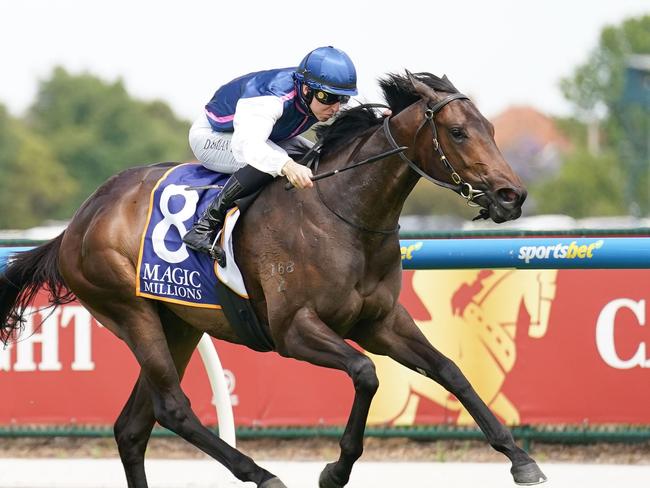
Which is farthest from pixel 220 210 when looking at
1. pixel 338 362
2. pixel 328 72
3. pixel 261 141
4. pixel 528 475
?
pixel 528 475

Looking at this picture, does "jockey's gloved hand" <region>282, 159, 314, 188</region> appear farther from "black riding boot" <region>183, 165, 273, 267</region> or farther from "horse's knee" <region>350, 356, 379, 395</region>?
"horse's knee" <region>350, 356, 379, 395</region>

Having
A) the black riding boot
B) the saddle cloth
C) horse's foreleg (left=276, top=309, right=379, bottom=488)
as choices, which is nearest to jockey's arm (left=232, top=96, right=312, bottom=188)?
the black riding boot

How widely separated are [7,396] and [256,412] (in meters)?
1.63

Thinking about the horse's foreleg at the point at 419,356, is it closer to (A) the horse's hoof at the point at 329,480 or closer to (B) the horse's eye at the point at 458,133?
(A) the horse's hoof at the point at 329,480

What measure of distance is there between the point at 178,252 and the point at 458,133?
1522 millimetres

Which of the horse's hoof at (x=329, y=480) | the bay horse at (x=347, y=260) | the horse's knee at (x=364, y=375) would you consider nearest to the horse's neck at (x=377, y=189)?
the bay horse at (x=347, y=260)

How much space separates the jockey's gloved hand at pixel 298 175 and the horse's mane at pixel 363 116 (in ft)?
1.53

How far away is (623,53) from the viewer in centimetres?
5525

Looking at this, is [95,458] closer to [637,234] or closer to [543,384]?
[543,384]

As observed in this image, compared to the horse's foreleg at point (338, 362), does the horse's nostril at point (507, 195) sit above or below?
above

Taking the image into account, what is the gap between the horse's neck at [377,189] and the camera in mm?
5469

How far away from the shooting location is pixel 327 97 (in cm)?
548

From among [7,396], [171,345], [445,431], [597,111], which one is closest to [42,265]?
[171,345]

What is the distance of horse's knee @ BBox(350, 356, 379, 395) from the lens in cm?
521
